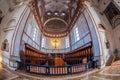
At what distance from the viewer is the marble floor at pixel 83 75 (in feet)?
19.2

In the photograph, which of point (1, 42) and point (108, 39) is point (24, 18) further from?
point (108, 39)

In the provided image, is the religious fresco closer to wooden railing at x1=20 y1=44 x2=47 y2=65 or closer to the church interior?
the church interior

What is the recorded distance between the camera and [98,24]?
766 centimetres

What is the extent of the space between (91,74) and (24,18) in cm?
413

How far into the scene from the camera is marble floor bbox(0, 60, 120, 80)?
19.2ft

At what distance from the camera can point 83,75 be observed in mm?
6559

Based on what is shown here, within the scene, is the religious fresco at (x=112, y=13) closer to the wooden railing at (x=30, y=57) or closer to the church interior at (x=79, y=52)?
the church interior at (x=79, y=52)

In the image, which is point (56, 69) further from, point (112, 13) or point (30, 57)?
point (112, 13)

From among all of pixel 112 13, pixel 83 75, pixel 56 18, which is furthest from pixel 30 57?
pixel 56 18

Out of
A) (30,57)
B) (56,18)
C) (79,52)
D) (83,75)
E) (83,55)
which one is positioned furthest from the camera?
(56,18)

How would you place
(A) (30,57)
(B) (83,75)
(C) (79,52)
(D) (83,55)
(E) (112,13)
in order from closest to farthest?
(B) (83,75), (E) (112,13), (A) (30,57), (D) (83,55), (C) (79,52)

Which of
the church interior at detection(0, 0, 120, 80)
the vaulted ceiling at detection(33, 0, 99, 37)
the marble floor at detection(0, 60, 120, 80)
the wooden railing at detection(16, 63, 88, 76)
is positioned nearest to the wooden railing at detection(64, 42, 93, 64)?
the church interior at detection(0, 0, 120, 80)

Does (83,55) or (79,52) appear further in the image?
(79,52)

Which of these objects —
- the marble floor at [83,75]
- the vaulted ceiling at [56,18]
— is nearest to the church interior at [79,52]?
the marble floor at [83,75]
